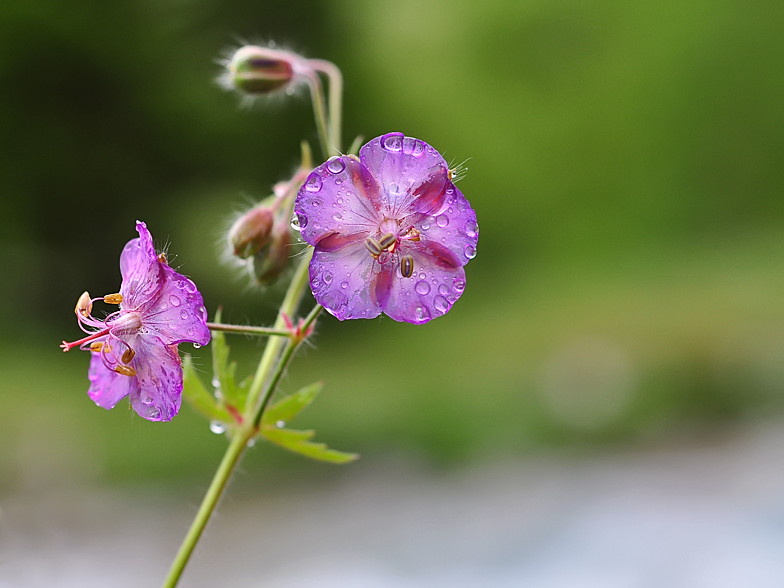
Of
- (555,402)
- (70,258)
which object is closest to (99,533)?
(70,258)

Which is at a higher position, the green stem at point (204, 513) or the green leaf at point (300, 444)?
the green leaf at point (300, 444)

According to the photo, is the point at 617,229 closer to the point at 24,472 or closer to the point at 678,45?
the point at 678,45

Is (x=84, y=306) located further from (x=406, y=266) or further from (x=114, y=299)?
(x=406, y=266)

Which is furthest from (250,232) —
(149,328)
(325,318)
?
(325,318)

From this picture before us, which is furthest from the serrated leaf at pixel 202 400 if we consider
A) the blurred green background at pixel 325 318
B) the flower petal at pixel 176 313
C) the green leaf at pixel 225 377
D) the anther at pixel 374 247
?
the blurred green background at pixel 325 318

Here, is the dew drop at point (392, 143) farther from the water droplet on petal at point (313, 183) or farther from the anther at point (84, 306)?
the anther at point (84, 306)

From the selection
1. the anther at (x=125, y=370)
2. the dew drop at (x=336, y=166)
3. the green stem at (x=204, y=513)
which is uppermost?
the dew drop at (x=336, y=166)

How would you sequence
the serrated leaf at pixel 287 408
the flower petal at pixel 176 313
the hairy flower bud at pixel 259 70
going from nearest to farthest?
A: the flower petal at pixel 176 313 < the serrated leaf at pixel 287 408 < the hairy flower bud at pixel 259 70

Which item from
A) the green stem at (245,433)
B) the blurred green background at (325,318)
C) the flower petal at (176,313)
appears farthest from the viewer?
the blurred green background at (325,318)

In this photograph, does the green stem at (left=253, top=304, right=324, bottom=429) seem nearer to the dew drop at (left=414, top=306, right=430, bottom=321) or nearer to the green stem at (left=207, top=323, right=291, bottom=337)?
the green stem at (left=207, top=323, right=291, bottom=337)
